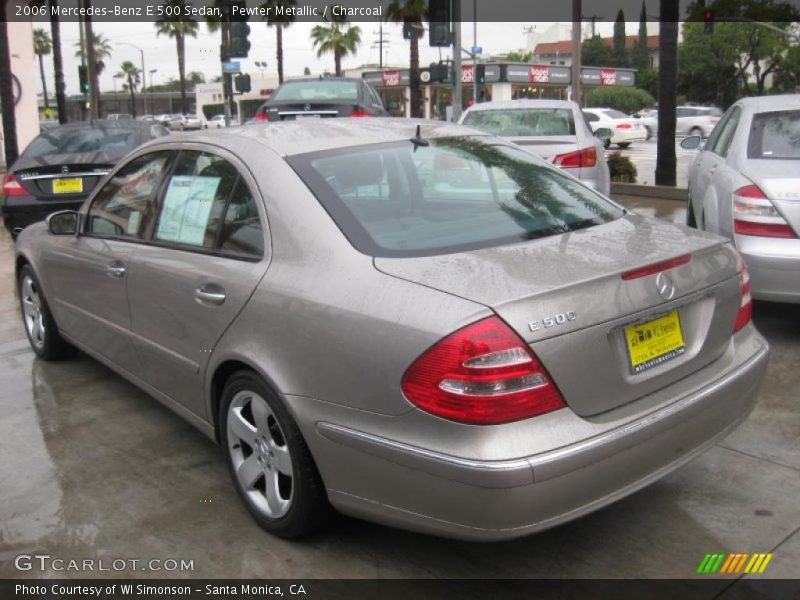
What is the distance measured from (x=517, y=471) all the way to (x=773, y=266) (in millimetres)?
3304

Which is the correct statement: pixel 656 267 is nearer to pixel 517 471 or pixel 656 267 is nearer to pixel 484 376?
pixel 484 376

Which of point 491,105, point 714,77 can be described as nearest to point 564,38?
point 714,77

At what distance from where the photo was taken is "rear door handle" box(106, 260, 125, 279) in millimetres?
3967

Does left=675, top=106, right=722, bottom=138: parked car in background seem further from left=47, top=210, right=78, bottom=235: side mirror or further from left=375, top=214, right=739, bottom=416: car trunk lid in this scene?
left=375, top=214, right=739, bottom=416: car trunk lid

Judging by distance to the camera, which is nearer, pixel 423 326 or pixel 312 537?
pixel 423 326

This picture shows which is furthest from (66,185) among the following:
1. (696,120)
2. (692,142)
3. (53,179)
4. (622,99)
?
(622,99)

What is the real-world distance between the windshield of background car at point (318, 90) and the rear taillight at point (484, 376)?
1081cm

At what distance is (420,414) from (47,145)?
8.16 m

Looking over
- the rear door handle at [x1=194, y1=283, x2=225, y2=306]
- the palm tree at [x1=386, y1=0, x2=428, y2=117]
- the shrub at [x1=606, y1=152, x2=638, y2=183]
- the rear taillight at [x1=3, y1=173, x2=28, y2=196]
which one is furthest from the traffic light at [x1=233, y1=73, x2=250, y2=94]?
the rear door handle at [x1=194, y1=283, x2=225, y2=306]

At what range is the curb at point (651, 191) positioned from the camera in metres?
12.7

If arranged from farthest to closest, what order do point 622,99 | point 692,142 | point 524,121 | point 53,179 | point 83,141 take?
point 622,99, point 524,121, point 83,141, point 53,179, point 692,142

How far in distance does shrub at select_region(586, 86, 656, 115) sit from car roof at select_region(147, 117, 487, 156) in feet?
196

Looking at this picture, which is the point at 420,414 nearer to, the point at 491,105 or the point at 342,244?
the point at 342,244

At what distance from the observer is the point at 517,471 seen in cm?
233
